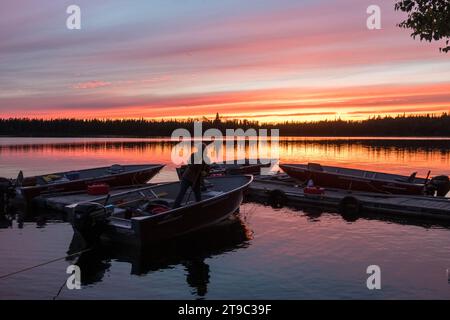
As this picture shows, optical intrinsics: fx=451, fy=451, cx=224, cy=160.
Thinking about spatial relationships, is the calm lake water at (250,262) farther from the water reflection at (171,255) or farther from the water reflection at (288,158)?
the water reflection at (288,158)

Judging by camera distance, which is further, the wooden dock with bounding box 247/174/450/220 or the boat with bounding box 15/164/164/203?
the boat with bounding box 15/164/164/203

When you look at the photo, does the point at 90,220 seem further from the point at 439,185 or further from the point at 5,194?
the point at 439,185

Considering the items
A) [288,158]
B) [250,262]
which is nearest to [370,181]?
[250,262]

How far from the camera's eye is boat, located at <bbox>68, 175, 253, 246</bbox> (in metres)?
12.3

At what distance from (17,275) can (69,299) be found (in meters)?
2.21

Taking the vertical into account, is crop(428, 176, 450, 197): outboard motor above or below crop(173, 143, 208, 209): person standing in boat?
below

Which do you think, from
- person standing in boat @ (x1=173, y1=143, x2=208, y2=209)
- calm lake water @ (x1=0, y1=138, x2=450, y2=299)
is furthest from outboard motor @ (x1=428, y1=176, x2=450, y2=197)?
person standing in boat @ (x1=173, y1=143, x2=208, y2=209)

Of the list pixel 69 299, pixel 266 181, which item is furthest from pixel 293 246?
pixel 266 181

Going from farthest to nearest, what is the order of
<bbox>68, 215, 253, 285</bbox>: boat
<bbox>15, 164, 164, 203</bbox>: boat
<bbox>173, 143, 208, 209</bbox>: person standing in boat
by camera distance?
<bbox>15, 164, 164, 203</bbox>: boat < <bbox>173, 143, 208, 209</bbox>: person standing in boat < <bbox>68, 215, 253, 285</bbox>: boat

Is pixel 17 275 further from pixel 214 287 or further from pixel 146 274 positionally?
pixel 214 287

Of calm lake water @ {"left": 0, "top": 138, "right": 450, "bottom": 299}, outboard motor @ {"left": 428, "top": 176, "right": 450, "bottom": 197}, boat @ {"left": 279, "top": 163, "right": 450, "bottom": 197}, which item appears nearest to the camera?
calm lake water @ {"left": 0, "top": 138, "right": 450, "bottom": 299}

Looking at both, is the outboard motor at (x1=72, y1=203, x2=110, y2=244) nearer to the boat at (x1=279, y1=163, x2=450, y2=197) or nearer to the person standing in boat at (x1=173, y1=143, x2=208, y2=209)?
the person standing in boat at (x1=173, y1=143, x2=208, y2=209)

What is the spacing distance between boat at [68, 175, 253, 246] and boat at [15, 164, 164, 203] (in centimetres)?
641
